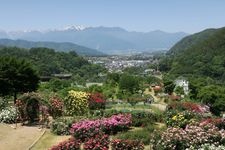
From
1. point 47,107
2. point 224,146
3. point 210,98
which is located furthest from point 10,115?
point 210,98

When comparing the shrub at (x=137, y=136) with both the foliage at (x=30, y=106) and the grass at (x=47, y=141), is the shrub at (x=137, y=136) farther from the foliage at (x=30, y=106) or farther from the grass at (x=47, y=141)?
the foliage at (x=30, y=106)

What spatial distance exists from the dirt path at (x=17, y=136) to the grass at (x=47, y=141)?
0.32m

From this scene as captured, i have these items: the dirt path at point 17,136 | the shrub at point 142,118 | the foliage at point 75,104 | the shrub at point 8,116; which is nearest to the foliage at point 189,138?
the shrub at point 142,118

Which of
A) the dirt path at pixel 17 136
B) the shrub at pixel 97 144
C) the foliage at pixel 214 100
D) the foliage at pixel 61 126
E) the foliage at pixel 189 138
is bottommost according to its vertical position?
the foliage at pixel 214 100

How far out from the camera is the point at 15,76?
3638 centimetres

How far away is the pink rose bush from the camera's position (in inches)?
772

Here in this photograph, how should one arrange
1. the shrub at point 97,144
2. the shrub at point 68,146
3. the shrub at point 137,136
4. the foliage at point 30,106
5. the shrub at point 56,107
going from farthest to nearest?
1. the shrub at point 56,107
2. the foliage at point 30,106
3. the shrub at point 137,136
4. the shrub at point 68,146
5. the shrub at point 97,144

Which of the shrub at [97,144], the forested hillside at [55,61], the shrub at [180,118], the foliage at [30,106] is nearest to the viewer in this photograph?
the shrub at [97,144]

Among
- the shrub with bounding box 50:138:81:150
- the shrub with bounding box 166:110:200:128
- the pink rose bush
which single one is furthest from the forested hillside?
the shrub with bounding box 50:138:81:150

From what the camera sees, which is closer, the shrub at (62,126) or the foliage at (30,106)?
the shrub at (62,126)

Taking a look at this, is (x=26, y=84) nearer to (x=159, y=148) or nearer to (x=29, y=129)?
(x=29, y=129)

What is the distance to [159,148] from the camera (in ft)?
54.8

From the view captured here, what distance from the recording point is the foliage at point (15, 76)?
35906mm

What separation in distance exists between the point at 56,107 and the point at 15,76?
40.2ft
